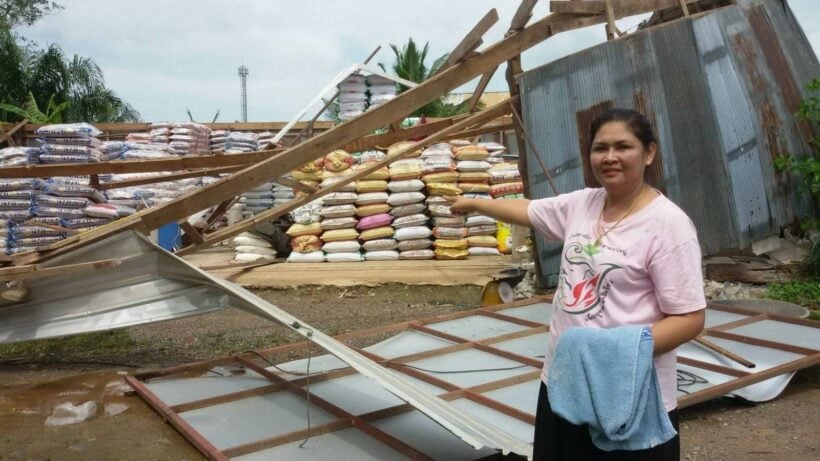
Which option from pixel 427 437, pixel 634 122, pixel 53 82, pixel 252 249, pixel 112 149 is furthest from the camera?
pixel 53 82

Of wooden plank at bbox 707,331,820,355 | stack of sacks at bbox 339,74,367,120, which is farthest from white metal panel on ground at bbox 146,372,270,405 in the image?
stack of sacks at bbox 339,74,367,120

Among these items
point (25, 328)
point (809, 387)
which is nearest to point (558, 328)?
point (809, 387)

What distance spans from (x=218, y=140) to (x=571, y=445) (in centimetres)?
1062

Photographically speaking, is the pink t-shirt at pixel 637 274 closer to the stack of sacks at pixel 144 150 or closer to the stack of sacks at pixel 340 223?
the stack of sacks at pixel 340 223

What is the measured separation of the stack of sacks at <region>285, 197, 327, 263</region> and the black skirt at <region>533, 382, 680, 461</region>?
7060mm

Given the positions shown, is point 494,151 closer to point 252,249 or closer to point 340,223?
point 340,223

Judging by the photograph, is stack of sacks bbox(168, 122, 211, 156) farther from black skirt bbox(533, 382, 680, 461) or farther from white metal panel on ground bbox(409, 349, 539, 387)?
black skirt bbox(533, 382, 680, 461)

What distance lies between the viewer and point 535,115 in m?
6.68

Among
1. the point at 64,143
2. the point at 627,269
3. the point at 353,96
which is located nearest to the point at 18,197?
the point at 64,143

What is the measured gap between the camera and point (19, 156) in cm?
885

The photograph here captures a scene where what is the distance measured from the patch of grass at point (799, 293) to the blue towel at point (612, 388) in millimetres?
5249

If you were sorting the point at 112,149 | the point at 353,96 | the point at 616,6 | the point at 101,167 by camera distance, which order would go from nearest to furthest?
the point at 101,167, the point at 616,6, the point at 112,149, the point at 353,96

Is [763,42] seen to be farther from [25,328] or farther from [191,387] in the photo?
[25,328]

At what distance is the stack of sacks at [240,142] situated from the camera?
37.3 feet
